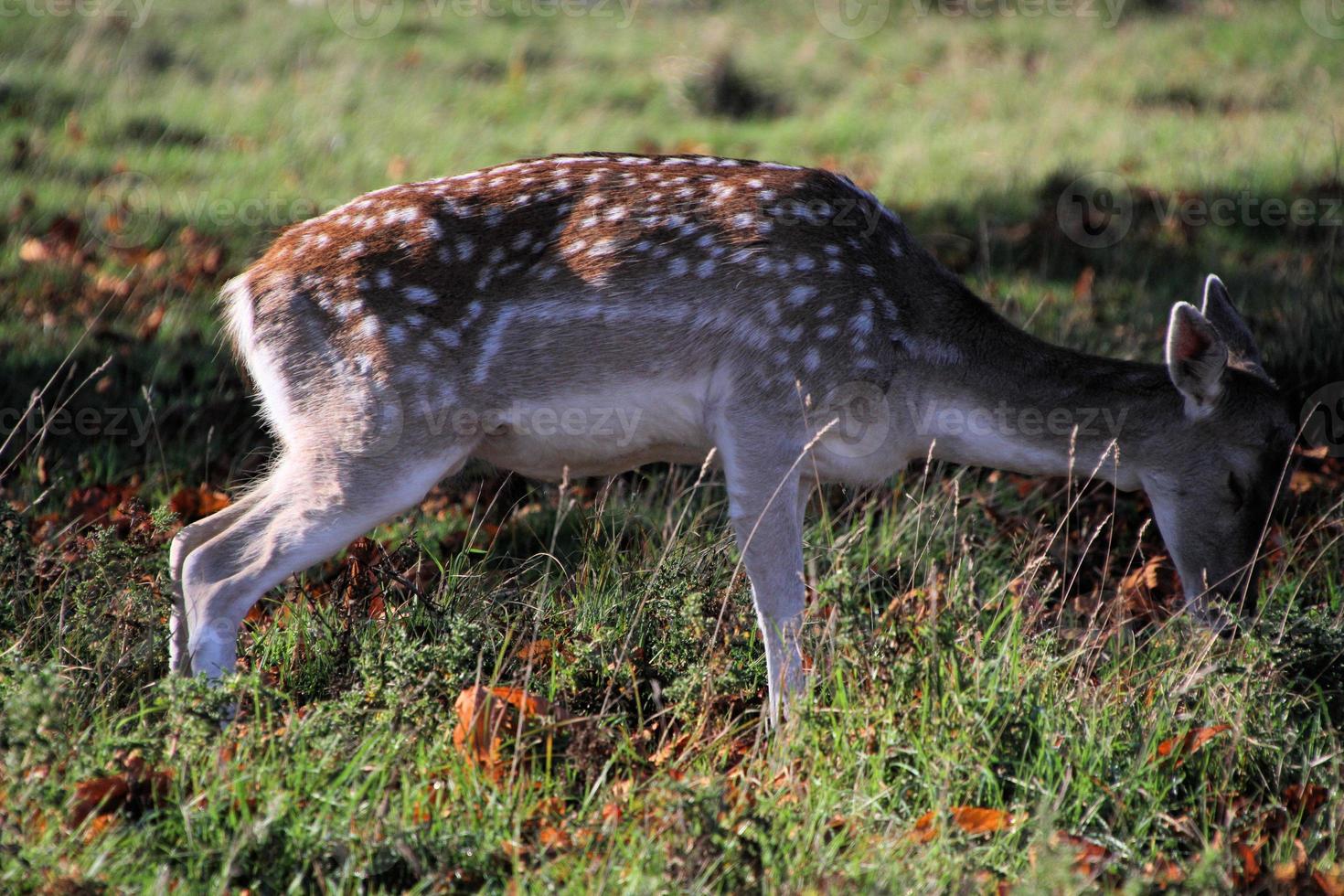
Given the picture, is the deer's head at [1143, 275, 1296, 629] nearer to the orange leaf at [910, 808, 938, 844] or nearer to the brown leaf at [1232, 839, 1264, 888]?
the brown leaf at [1232, 839, 1264, 888]

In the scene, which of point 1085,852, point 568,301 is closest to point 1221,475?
point 1085,852

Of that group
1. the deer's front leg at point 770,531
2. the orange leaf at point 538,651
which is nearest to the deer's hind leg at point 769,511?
the deer's front leg at point 770,531

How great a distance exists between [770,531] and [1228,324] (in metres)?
1.76

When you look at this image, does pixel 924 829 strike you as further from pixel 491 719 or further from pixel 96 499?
pixel 96 499

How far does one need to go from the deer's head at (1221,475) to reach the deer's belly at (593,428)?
150cm

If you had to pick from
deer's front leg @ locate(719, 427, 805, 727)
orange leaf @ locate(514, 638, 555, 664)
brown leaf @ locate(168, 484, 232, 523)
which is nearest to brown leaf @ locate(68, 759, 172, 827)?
orange leaf @ locate(514, 638, 555, 664)

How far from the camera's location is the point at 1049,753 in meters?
3.28

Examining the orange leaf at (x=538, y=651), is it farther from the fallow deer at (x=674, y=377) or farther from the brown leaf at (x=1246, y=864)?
the brown leaf at (x=1246, y=864)

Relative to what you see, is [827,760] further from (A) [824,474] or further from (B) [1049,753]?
(A) [824,474]

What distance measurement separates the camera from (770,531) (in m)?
3.90

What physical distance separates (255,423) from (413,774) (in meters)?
2.95

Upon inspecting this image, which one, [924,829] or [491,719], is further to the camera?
[491,719]

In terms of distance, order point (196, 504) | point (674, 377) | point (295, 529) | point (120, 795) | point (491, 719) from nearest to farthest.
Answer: point (120, 795) < point (491, 719) < point (295, 529) < point (674, 377) < point (196, 504)

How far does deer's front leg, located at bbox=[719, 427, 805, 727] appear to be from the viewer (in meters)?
3.89
